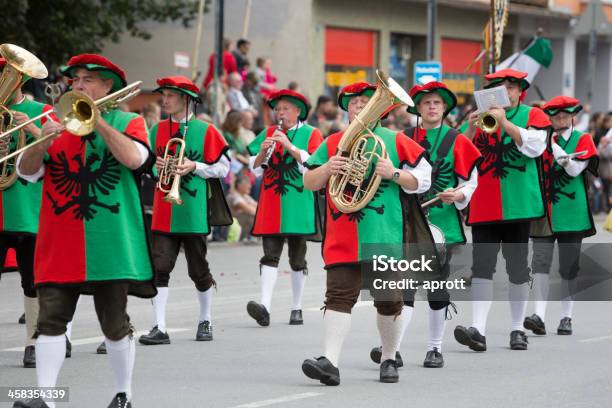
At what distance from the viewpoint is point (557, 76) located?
3941 cm

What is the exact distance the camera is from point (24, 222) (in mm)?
9391

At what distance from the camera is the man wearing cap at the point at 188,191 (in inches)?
426

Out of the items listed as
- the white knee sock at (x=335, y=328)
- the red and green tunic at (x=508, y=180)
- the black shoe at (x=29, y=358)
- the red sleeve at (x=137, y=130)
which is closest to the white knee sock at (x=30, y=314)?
the black shoe at (x=29, y=358)

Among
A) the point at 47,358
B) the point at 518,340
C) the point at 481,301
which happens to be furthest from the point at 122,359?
the point at 518,340

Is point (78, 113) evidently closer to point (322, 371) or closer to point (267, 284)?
point (322, 371)

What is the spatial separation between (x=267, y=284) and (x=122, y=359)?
467 centimetres

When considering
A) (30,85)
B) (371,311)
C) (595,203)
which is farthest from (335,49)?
(371,311)

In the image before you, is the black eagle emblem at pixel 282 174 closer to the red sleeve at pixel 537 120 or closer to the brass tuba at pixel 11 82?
the red sleeve at pixel 537 120

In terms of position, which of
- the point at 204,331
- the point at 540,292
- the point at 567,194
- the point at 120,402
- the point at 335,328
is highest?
the point at 567,194

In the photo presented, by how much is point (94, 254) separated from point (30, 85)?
12460 millimetres

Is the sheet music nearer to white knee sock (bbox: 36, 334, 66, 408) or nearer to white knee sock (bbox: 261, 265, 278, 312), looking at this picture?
white knee sock (bbox: 261, 265, 278, 312)

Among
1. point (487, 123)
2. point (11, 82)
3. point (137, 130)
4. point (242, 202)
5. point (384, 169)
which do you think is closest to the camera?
point (137, 130)

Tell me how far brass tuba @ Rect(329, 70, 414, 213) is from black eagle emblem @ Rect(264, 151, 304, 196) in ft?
11.7

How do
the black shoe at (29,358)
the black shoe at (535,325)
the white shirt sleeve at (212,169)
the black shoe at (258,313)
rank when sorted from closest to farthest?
1. the black shoe at (29,358)
2. the white shirt sleeve at (212,169)
3. the black shoe at (535,325)
4. the black shoe at (258,313)
